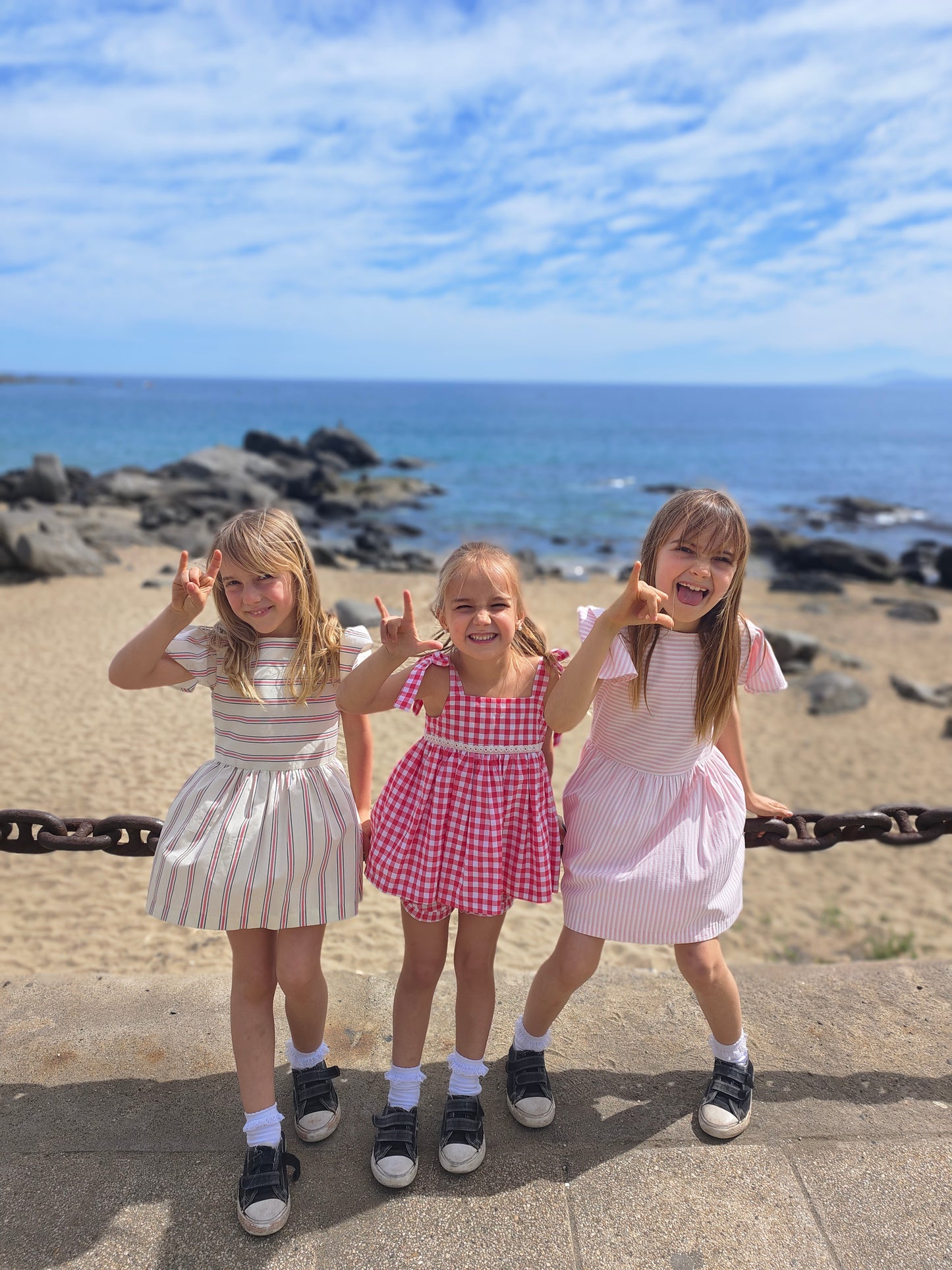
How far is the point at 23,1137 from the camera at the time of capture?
2346 millimetres

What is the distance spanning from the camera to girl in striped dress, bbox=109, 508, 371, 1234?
2236 mm

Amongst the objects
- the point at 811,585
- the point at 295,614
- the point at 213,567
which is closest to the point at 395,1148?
the point at 295,614

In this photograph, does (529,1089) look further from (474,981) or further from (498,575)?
(498,575)

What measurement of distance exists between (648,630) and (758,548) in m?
25.1

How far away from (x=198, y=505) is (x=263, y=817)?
26.6 m

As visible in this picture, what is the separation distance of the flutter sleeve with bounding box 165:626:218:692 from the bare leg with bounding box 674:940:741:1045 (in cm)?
144

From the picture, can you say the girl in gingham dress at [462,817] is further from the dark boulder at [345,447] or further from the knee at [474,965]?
the dark boulder at [345,447]

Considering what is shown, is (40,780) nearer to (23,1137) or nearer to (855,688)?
(23,1137)

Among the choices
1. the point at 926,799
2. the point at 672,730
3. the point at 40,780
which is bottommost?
the point at 926,799

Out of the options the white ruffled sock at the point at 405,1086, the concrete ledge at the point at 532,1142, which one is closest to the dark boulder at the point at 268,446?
the concrete ledge at the point at 532,1142

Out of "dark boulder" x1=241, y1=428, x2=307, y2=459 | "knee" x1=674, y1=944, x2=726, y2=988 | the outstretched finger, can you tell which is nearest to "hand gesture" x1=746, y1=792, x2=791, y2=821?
"knee" x1=674, y1=944, x2=726, y2=988

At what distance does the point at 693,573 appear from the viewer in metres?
2.38

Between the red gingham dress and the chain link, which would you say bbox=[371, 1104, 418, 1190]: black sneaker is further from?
the chain link

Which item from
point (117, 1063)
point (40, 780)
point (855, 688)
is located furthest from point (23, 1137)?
point (855, 688)
